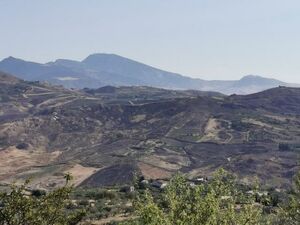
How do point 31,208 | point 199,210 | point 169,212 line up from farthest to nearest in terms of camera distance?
point 169,212 < point 31,208 < point 199,210

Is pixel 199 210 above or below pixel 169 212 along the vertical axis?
above

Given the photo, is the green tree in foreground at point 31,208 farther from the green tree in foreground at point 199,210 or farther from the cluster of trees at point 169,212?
the green tree in foreground at point 199,210

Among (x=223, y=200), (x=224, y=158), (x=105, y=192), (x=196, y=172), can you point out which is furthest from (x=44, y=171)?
(x=223, y=200)

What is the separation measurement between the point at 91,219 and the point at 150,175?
82804 mm

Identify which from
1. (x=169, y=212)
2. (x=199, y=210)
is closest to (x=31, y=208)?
(x=169, y=212)

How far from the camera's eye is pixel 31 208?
2291 cm

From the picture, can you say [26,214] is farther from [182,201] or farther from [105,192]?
[105,192]

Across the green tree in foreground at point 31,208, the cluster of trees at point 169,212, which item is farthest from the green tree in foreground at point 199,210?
the green tree in foreground at point 31,208

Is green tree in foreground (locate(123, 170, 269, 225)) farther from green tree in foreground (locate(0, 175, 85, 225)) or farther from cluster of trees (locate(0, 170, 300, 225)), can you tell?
green tree in foreground (locate(0, 175, 85, 225))

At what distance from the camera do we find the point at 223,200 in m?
26.7

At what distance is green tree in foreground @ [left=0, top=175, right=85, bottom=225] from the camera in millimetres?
22531

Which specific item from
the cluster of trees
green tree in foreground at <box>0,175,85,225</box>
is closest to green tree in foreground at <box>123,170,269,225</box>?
the cluster of trees

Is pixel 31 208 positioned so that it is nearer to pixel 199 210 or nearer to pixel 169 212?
pixel 169 212

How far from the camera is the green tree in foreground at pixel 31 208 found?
887 inches
